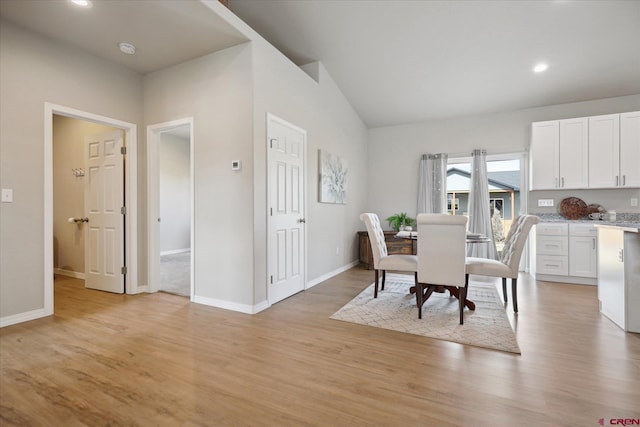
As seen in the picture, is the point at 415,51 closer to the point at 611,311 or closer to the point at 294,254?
the point at 294,254

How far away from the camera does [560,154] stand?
179 inches

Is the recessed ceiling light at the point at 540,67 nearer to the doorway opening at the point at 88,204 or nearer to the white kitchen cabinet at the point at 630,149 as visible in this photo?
the white kitchen cabinet at the point at 630,149

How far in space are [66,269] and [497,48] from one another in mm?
6943

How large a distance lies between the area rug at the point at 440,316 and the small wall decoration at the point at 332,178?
1.54m

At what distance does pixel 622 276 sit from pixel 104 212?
5604 millimetres

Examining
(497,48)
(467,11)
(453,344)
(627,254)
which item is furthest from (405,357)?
(497,48)

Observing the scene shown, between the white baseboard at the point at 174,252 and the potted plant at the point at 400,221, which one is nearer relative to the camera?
the potted plant at the point at 400,221

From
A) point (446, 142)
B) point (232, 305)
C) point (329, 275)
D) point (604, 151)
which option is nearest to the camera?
point (232, 305)

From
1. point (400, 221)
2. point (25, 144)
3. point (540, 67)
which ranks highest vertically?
point (540, 67)

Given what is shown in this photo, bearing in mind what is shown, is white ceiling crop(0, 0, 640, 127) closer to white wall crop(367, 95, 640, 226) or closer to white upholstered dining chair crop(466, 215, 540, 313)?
white wall crop(367, 95, 640, 226)

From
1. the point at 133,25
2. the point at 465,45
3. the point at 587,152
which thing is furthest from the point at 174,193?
the point at 587,152

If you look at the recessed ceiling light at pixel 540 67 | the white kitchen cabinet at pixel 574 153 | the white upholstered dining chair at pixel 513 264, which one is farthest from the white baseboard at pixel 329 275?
the recessed ceiling light at pixel 540 67

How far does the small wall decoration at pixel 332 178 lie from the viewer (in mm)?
4352

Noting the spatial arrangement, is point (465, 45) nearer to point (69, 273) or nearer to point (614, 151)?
point (614, 151)
